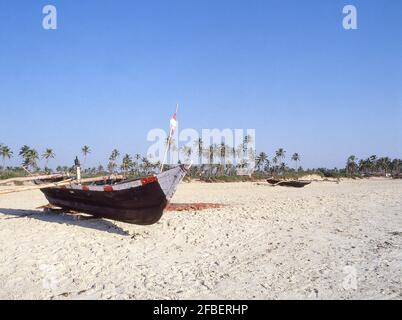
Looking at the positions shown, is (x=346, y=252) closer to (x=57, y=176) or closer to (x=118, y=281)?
(x=118, y=281)

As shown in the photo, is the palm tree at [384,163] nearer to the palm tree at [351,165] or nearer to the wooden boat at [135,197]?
the palm tree at [351,165]

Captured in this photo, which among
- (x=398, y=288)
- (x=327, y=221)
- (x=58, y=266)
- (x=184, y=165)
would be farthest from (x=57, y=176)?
(x=398, y=288)

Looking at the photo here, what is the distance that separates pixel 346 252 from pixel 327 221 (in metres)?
3.13

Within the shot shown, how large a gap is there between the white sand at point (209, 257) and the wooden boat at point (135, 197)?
401mm

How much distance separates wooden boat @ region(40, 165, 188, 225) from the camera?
28.1ft

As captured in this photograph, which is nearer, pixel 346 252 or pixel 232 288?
pixel 232 288

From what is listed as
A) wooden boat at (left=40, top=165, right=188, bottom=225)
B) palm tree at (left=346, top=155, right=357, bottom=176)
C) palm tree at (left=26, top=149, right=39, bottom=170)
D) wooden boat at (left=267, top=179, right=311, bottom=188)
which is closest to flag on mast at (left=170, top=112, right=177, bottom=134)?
wooden boat at (left=40, top=165, right=188, bottom=225)

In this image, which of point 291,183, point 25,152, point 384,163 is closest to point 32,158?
point 25,152

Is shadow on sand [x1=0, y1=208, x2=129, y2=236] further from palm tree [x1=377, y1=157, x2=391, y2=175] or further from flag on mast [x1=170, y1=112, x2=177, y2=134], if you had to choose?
palm tree [x1=377, y1=157, x2=391, y2=175]

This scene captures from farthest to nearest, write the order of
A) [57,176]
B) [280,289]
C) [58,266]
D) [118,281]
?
[57,176] → [58,266] → [118,281] → [280,289]

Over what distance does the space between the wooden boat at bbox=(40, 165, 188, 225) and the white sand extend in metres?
0.40

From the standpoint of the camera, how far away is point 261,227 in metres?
8.98

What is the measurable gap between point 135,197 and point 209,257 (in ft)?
9.44

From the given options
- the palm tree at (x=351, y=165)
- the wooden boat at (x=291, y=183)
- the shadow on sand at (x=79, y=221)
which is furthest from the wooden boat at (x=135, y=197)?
the palm tree at (x=351, y=165)
